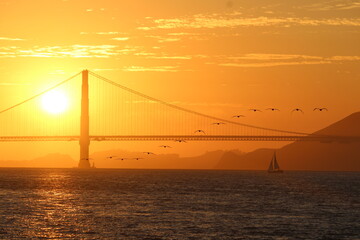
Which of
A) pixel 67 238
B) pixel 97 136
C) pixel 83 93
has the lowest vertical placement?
pixel 67 238

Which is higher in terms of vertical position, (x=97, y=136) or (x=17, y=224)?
(x=97, y=136)

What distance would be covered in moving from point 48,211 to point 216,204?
1560 centimetres

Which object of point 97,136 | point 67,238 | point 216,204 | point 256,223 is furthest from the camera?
point 97,136

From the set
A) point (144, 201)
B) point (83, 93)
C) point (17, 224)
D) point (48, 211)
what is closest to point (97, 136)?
point (83, 93)

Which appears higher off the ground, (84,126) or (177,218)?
(84,126)

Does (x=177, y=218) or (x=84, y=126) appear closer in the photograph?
(x=177, y=218)

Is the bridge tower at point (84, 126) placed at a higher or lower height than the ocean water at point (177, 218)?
higher

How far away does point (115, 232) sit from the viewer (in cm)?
4359

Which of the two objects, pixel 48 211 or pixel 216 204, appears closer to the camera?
pixel 48 211

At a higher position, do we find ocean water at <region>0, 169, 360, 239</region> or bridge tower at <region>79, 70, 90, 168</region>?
bridge tower at <region>79, 70, 90, 168</region>

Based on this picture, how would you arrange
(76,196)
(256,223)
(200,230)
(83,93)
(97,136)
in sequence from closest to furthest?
(200,230)
(256,223)
(76,196)
(97,136)
(83,93)

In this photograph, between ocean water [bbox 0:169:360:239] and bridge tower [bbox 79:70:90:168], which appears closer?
ocean water [bbox 0:169:360:239]

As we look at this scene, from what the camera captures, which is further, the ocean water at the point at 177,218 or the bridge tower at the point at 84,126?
the bridge tower at the point at 84,126

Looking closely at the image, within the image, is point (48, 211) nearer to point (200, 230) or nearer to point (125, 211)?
point (125, 211)
